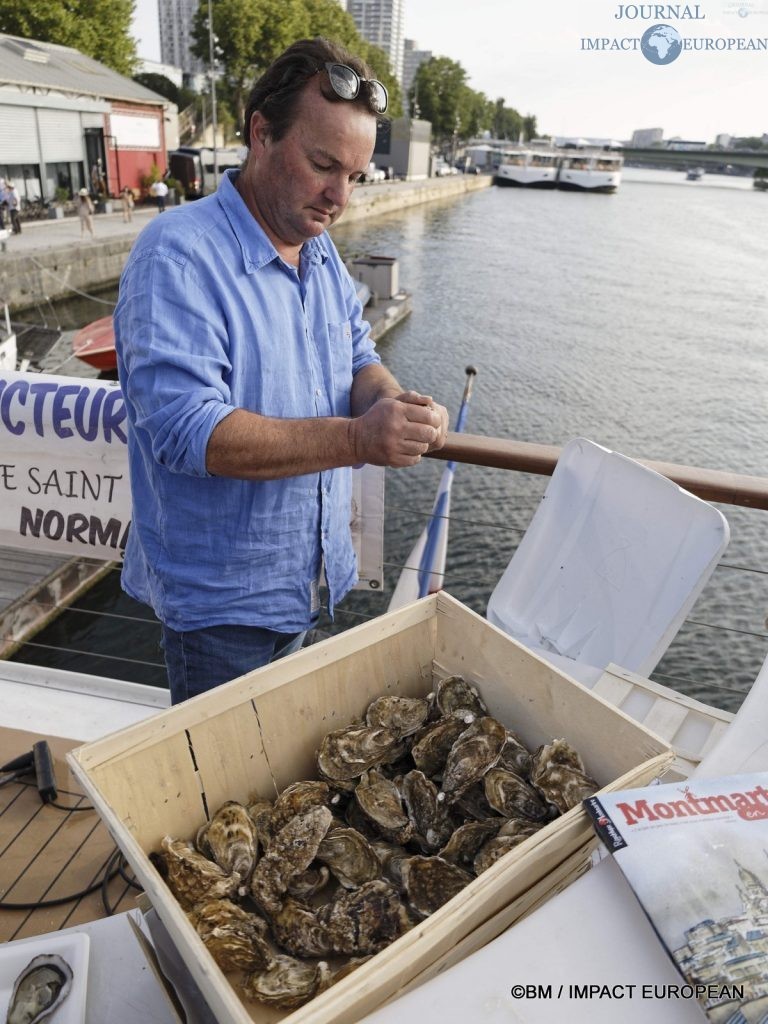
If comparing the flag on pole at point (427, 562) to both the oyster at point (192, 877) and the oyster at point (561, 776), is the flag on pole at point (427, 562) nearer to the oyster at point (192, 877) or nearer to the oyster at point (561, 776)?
the oyster at point (561, 776)

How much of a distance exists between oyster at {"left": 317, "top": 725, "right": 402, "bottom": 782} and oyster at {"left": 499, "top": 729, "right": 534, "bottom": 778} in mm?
217

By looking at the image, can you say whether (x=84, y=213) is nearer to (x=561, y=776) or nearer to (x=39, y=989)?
(x=39, y=989)

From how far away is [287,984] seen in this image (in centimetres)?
111

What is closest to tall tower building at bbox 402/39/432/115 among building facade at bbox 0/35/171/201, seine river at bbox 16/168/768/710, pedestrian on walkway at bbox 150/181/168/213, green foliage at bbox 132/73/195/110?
green foliage at bbox 132/73/195/110

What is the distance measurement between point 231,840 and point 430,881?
0.38 m

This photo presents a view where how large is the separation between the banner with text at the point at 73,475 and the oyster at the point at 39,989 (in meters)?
1.81

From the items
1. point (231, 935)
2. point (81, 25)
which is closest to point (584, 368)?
point (231, 935)

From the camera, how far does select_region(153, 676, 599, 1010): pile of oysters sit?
1.17 metres

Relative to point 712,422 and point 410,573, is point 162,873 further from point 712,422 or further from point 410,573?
point 712,422

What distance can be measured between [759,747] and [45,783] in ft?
6.80

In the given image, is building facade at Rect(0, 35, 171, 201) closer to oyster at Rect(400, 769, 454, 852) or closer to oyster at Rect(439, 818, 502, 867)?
oyster at Rect(400, 769, 454, 852)

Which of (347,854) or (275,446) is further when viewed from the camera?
(275,446)

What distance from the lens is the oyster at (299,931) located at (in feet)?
3.87

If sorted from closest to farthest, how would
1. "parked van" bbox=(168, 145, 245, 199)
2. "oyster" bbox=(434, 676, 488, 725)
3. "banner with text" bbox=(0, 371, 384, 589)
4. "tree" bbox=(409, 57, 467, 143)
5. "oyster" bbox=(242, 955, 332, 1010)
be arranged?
1. "oyster" bbox=(242, 955, 332, 1010)
2. "oyster" bbox=(434, 676, 488, 725)
3. "banner with text" bbox=(0, 371, 384, 589)
4. "parked van" bbox=(168, 145, 245, 199)
5. "tree" bbox=(409, 57, 467, 143)
